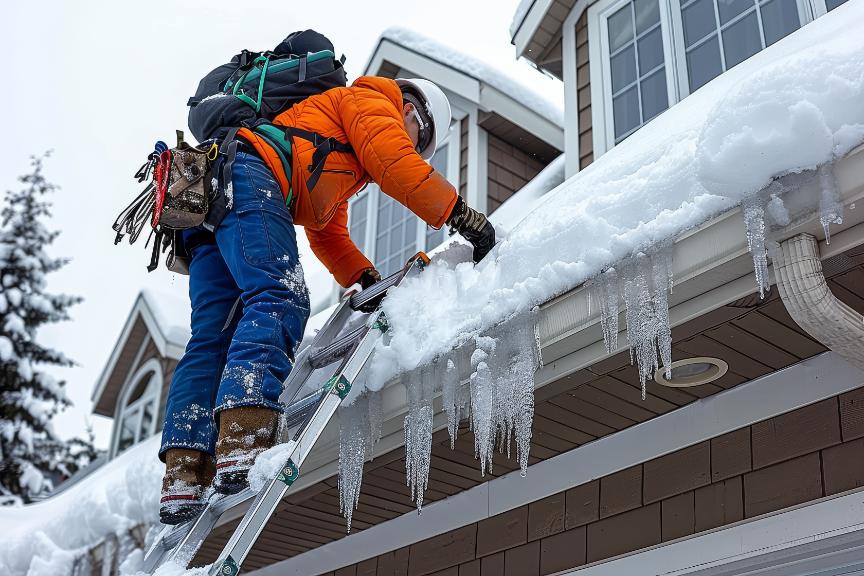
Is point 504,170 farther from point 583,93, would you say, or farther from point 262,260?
point 262,260

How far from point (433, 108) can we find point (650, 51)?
187 centimetres

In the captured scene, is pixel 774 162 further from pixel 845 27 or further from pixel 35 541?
pixel 35 541

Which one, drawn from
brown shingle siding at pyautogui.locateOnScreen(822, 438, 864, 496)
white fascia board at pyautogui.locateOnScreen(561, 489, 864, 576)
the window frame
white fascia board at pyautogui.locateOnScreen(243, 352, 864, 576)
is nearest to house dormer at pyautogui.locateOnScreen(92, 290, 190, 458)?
the window frame

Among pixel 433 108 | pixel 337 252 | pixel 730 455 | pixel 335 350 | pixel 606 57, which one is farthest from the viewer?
pixel 606 57

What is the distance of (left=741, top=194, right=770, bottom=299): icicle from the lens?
234 cm

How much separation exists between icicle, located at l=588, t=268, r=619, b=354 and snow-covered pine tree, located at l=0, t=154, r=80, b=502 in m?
15.3

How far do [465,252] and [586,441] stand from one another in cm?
99

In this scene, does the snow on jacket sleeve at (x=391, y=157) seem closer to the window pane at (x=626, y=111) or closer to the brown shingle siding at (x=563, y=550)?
the brown shingle siding at (x=563, y=550)

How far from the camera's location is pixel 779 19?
4441mm

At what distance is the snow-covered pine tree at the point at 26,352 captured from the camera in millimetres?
16562

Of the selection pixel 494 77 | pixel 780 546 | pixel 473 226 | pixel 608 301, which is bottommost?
pixel 780 546

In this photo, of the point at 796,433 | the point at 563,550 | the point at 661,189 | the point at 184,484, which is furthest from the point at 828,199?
the point at 184,484

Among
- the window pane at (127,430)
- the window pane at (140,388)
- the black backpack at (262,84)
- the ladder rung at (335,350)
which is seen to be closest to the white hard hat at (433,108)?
the black backpack at (262,84)

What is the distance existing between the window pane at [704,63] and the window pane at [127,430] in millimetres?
7572
